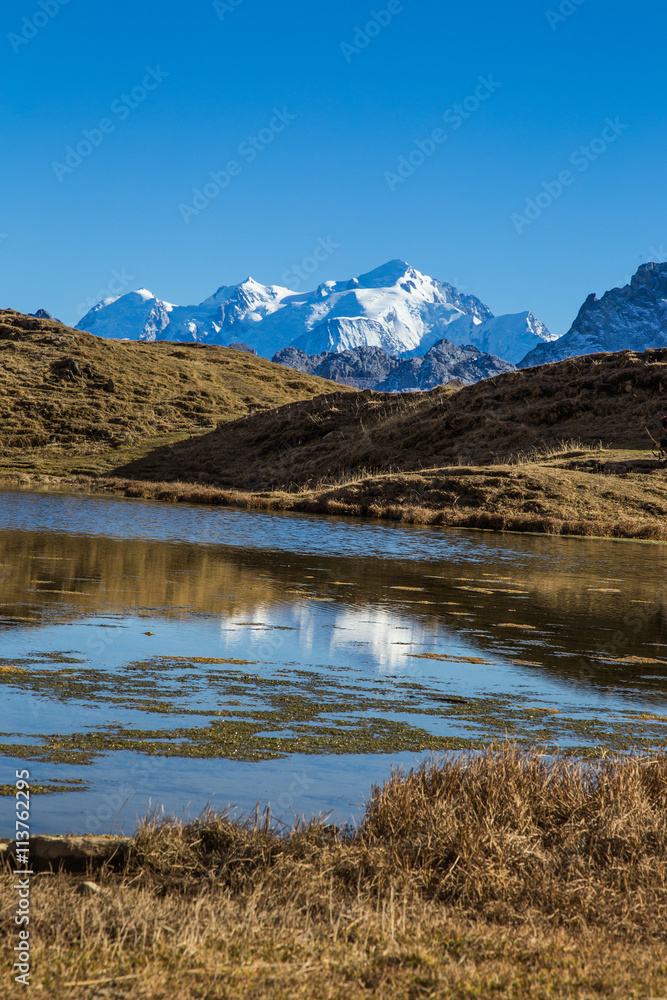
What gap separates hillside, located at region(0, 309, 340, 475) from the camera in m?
74.1

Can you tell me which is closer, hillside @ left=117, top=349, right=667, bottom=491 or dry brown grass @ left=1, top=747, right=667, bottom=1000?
dry brown grass @ left=1, top=747, right=667, bottom=1000

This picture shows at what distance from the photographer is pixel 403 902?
439 cm

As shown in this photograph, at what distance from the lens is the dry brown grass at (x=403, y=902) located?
360cm

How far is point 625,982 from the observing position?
3.71 meters

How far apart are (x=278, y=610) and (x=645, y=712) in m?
6.95

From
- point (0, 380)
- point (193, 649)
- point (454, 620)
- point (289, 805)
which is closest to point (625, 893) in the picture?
point (289, 805)

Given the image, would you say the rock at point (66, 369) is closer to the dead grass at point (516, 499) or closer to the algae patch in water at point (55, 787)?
the dead grass at point (516, 499)

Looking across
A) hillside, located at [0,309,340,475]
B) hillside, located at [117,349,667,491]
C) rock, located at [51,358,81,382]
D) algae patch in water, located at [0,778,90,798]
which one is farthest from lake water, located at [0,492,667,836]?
rock, located at [51,358,81,382]

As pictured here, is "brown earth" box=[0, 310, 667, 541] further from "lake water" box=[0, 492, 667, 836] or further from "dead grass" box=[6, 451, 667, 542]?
"lake water" box=[0, 492, 667, 836]

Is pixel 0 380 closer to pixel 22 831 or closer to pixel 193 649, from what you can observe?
pixel 193 649

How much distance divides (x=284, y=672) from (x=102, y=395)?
83.6 metres

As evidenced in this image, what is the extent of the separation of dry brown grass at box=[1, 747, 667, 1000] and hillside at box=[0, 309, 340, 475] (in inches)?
2484

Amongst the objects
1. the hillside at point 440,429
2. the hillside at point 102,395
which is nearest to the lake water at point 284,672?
the hillside at point 440,429

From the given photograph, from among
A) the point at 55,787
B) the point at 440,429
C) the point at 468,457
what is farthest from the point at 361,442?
the point at 55,787
